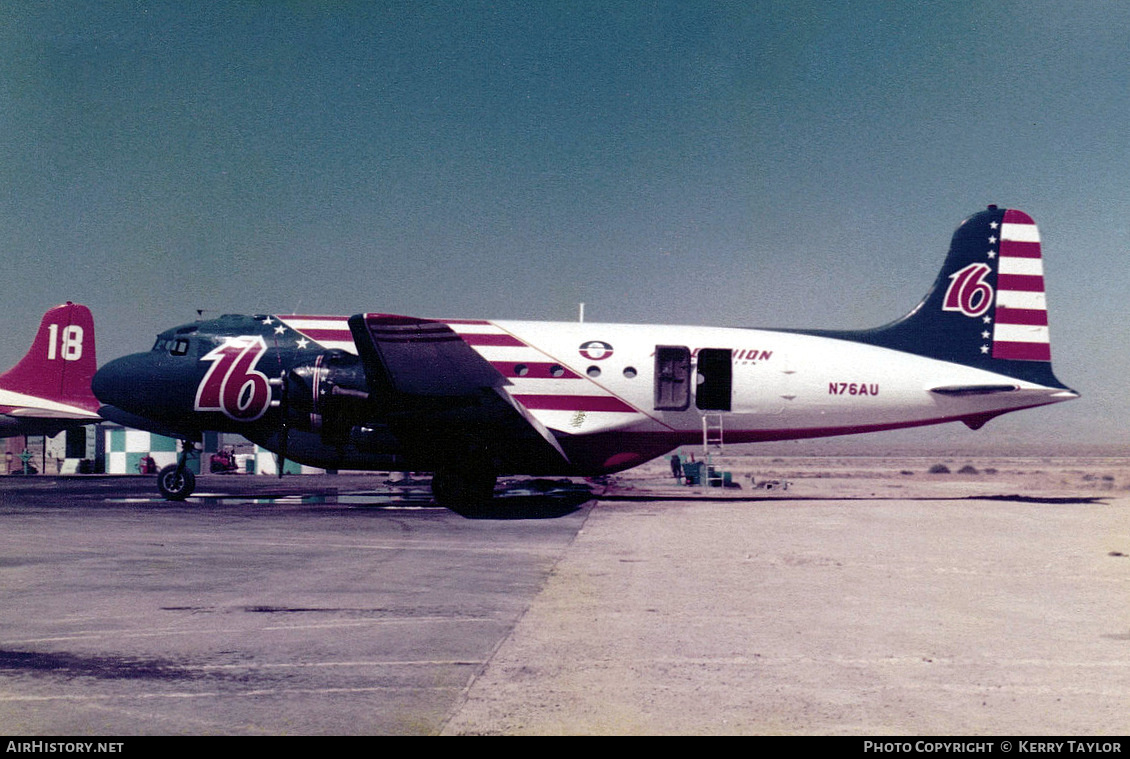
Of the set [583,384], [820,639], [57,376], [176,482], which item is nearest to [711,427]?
[583,384]

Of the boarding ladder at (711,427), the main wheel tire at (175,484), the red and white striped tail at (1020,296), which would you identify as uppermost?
the red and white striped tail at (1020,296)

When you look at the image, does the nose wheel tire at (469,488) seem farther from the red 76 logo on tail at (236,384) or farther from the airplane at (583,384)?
the red 76 logo on tail at (236,384)

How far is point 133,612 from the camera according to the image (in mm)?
7062

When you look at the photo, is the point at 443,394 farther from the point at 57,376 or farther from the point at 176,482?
the point at 57,376

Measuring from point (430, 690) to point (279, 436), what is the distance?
1495 centimetres

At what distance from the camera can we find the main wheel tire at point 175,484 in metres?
19.2

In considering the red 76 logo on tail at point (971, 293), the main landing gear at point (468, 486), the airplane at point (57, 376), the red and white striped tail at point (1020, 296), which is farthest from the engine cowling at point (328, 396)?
the airplane at point (57, 376)

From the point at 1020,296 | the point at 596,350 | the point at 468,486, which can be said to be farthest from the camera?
the point at 1020,296

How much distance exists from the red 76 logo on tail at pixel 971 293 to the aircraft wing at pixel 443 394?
1161 centimetres

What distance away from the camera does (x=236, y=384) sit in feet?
60.8

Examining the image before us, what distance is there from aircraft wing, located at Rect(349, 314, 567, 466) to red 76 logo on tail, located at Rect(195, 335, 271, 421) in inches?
134

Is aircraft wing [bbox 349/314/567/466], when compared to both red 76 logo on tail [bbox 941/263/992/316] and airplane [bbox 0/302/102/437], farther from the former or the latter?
airplane [bbox 0/302/102/437]

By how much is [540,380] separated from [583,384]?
1074 mm
